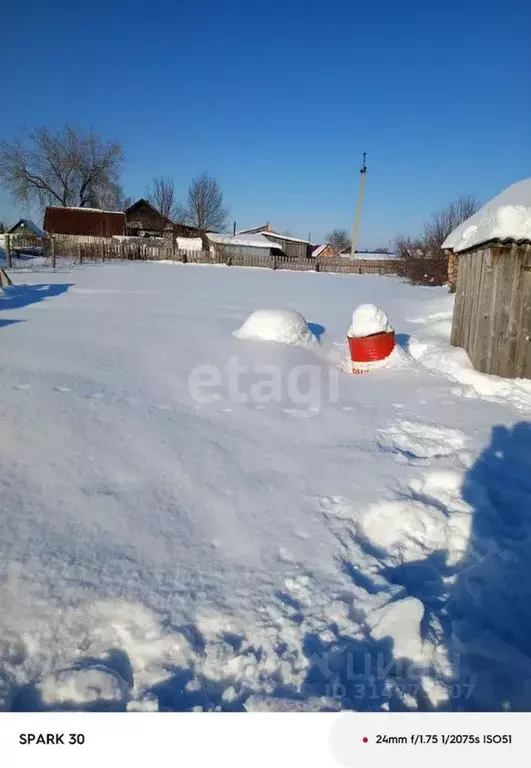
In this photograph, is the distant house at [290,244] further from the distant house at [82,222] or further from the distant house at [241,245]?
the distant house at [82,222]

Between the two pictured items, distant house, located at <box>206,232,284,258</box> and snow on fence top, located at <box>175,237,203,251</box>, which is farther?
distant house, located at <box>206,232,284,258</box>

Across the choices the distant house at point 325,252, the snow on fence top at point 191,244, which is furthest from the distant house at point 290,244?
the snow on fence top at point 191,244

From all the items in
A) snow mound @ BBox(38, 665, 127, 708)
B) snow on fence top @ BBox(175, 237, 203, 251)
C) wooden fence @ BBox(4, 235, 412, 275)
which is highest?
snow on fence top @ BBox(175, 237, 203, 251)

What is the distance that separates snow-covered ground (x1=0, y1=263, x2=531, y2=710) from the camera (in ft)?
5.18

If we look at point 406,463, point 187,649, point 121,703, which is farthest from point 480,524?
point 121,703

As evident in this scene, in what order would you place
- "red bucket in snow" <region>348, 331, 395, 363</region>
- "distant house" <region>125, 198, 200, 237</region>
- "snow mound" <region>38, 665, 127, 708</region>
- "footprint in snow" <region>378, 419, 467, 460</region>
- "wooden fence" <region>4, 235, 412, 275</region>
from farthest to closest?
"distant house" <region>125, 198, 200, 237</region> < "wooden fence" <region>4, 235, 412, 275</region> < "red bucket in snow" <region>348, 331, 395, 363</region> < "footprint in snow" <region>378, 419, 467, 460</region> < "snow mound" <region>38, 665, 127, 708</region>

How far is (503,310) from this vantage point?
493 cm

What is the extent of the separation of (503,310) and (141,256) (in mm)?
27792

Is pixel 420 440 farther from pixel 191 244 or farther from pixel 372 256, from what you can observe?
pixel 372 256

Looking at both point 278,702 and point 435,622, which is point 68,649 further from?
point 435,622

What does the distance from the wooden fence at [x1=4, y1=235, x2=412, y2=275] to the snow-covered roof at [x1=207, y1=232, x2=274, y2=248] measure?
3.42 ft

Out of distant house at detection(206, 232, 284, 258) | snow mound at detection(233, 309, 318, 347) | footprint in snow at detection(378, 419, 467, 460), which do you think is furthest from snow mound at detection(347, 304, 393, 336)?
distant house at detection(206, 232, 284, 258)

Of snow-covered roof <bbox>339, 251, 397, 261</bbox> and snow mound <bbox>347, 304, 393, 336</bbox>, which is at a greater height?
snow-covered roof <bbox>339, 251, 397, 261</bbox>

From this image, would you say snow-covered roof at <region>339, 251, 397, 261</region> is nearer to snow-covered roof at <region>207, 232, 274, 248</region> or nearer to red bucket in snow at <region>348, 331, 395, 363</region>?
snow-covered roof at <region>207, 232, 274, 248</region>
